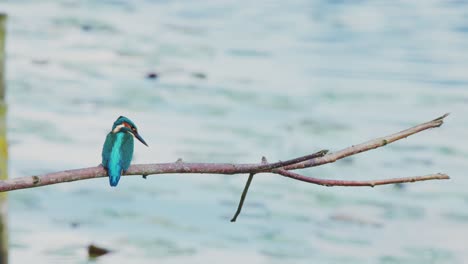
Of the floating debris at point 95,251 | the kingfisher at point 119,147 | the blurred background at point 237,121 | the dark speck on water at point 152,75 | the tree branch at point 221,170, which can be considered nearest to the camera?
the tree branch at point 221,170

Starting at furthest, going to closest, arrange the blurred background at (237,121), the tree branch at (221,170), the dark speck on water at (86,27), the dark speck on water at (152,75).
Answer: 1. the dark speck on water at (86,27)
2. the dark speck on water at (152,75)
3. the blurred background at (237,121)
4. the tree branch at (221,170)

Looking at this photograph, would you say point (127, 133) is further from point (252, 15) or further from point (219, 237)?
point (252, 15)

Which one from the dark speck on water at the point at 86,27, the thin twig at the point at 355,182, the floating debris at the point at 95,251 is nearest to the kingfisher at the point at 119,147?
the thin twig at the point at 355,182

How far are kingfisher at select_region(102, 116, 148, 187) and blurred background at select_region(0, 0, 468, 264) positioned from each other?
3.91 m

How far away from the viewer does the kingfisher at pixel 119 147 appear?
170cm

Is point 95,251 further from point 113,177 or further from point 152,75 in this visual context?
point 113,177

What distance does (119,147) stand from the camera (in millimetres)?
1782

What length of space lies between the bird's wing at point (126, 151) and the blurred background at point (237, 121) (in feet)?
12.8

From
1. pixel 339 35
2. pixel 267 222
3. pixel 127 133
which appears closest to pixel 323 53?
pixel 339 35

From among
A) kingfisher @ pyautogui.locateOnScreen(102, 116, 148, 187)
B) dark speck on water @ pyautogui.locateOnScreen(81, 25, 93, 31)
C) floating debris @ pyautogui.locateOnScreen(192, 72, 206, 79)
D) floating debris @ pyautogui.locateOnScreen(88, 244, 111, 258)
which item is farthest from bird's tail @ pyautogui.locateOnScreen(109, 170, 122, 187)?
dark speck on water @ pyautogui.locateOnScreen(81, 25, 93, 31)

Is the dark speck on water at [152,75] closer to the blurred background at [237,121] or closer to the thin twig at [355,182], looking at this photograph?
the blurred background at [237,121]

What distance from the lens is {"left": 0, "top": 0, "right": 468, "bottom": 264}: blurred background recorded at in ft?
20.0

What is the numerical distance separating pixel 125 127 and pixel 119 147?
0.09ft

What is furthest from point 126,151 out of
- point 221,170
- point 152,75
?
point 152,75
